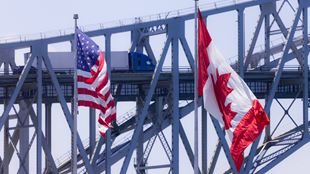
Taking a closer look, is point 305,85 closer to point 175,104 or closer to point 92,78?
point 175,104

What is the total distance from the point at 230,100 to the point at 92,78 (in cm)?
1273

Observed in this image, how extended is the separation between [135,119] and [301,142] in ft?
43.8

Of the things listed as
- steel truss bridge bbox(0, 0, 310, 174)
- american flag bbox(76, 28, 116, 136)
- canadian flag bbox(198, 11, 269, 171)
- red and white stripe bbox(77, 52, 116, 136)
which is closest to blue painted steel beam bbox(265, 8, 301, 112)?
steel truss bridge bbox(0, 0, 310, 174)

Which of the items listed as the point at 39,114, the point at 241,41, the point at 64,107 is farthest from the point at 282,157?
the point at 39,114

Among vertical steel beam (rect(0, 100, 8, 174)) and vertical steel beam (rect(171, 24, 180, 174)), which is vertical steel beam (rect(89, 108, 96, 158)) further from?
vertical steel beam (rect(0, 100, 8, 174))

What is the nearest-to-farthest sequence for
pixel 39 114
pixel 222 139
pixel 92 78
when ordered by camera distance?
pixel 92 78, pixel 39 114, pixel 222 139

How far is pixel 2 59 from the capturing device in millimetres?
98875

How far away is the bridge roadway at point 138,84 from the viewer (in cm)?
10088

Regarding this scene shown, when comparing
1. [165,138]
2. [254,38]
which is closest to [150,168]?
[165,138]

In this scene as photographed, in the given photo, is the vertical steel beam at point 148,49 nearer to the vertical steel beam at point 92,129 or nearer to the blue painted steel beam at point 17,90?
the vertical steel beam at point 92,129

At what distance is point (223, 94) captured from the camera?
220 feet

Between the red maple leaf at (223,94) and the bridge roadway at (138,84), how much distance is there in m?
32.8

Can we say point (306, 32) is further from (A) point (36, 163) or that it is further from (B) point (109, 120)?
(B) point (109, 120)

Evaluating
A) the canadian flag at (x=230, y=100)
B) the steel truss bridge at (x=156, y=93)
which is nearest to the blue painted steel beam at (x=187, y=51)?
the steel truss bridge at (x=156, y=93)
